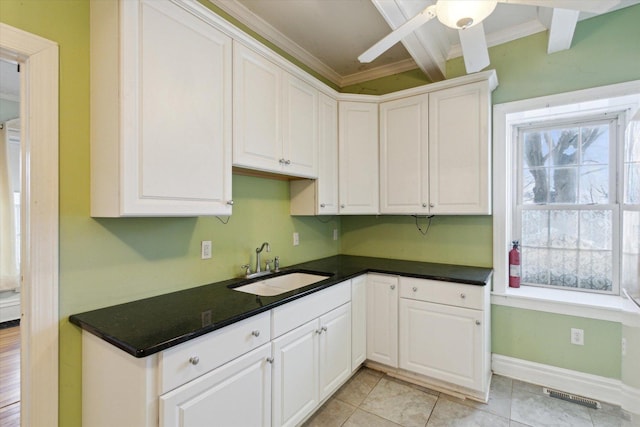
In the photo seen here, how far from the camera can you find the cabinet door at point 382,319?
239cm

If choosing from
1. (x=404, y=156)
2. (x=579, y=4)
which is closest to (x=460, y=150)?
(x=404, y=156)

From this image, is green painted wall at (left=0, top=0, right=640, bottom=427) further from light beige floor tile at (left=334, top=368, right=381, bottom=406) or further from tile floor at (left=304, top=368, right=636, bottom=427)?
light beige floor tile at (left=334, top=368, right=381, bottom=406)

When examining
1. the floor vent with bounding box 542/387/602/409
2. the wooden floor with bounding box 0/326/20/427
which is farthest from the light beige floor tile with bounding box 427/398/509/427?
the wooden floor with bounding box 0/326/20/427

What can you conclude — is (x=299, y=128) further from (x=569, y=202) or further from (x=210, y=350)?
(x=569, y=202)

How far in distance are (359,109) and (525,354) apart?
2454 millimetres

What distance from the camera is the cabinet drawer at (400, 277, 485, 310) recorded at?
209 cm

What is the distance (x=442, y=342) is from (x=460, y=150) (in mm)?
1471

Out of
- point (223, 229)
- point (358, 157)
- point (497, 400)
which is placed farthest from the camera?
point (358, 157)

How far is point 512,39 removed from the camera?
243 centimetres

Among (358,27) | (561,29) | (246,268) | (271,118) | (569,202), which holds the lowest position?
(246,268)

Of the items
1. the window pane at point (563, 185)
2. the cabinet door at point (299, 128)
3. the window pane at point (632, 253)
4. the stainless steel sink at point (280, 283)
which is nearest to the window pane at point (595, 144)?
the window pane at point (563, 185)

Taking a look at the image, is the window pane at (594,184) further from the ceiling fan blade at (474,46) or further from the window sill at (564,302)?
the ceiling fan blade at (474,46)

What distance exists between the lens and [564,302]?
2.26 meters

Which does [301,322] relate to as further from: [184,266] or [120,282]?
[120,282]
